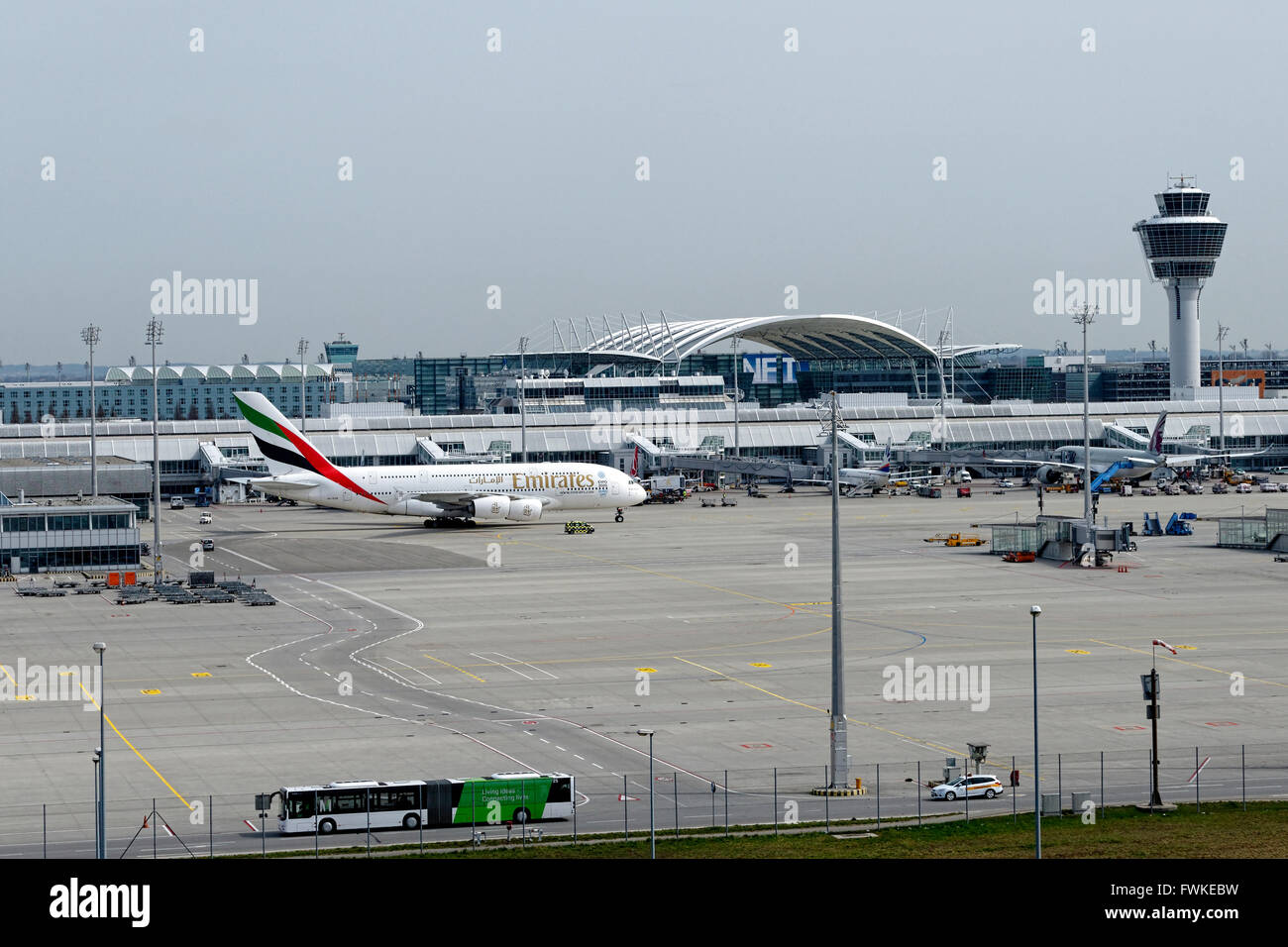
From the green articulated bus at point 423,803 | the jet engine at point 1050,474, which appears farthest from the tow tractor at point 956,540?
the green articulated bus at point 423,803

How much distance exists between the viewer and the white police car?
38.7 m

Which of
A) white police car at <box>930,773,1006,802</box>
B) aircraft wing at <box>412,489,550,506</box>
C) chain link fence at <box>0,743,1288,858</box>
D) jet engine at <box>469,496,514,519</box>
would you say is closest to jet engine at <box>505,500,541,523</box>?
jet engine at <box>469,496,514,519</box>

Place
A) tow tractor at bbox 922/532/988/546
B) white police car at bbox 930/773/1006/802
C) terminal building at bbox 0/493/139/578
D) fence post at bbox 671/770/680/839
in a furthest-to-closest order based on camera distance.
→ tow tractor at bbox 922/532/988/546, terminal building at bbox 0/493/139/578, white police car at bbox 930/773/1006/802, fence post at bbox 671/770/680/839

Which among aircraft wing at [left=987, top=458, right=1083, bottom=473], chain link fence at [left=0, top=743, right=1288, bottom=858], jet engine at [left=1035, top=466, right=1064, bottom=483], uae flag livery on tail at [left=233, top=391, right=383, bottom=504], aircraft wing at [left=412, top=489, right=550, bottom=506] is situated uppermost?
uae flag livery on tail at [left=233, top=391, right=383, bottom=504]

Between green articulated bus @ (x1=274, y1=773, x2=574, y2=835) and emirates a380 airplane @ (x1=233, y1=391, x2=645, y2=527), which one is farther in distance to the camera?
emirates a380 airplane @ (x1=233, y1=391, x2=645, y2=527)

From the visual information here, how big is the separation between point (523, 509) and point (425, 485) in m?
8.55

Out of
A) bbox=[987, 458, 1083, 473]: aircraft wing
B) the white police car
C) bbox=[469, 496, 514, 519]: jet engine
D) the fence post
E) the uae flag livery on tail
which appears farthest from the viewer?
bbox=[987, 458, 1083, 473]: aircraft wing

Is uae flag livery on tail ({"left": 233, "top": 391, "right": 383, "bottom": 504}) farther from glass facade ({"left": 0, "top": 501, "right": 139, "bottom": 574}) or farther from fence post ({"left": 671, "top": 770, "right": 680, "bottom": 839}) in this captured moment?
fence post ({"left": 671, "top": 770, "right": 680, "bottom": 839})

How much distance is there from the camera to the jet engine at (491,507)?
12331 cm

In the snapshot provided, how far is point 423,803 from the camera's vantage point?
36375 millimetres

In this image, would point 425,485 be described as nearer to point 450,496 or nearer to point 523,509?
point 450,496

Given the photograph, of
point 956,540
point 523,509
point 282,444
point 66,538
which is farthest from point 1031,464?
point 66,538

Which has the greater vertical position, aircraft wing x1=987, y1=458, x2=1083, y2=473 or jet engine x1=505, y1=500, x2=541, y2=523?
aircraft wing x1=987, y1=458, x2=1083, y2=473

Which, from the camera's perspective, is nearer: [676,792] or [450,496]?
[676,792]
